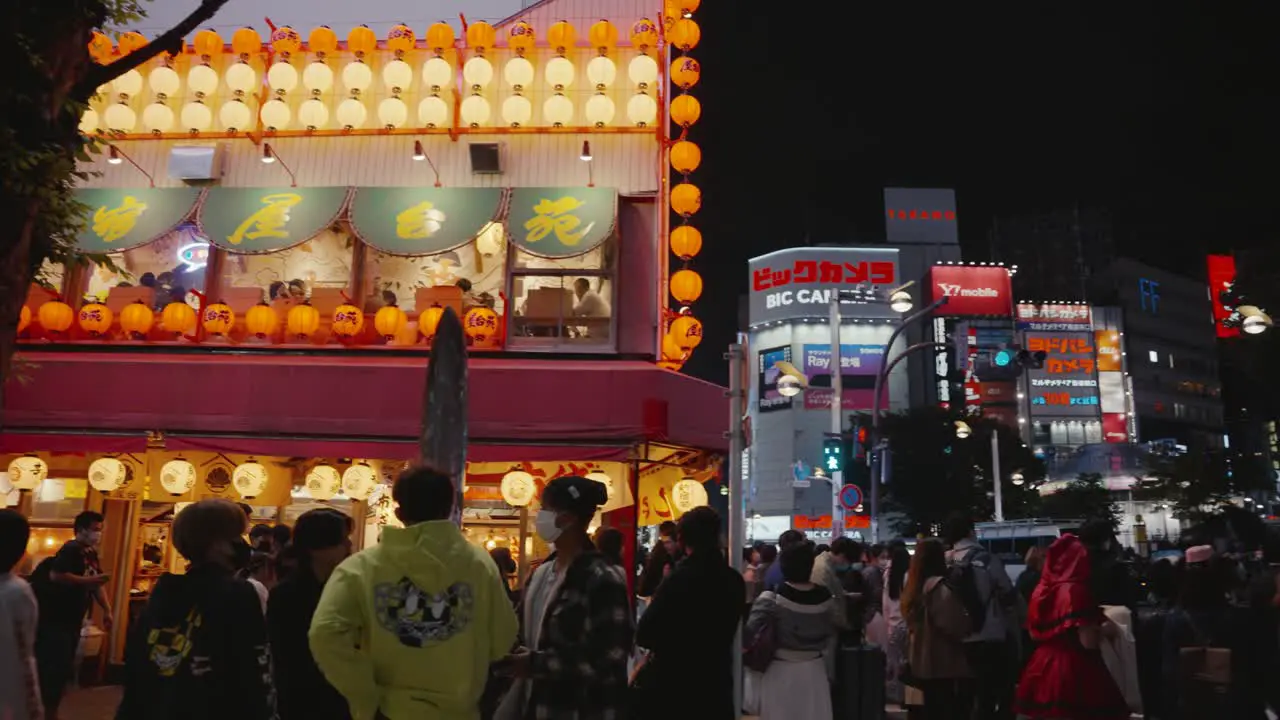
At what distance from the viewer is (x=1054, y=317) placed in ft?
243

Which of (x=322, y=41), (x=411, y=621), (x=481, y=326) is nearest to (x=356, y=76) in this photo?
(x=322, y=41)

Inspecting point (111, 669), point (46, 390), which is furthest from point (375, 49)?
point (111, 669)

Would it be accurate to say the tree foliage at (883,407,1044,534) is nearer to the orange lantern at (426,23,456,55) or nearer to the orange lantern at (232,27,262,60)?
the orange lantern at (426,23,456,55)

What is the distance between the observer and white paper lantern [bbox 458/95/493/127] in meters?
14.1

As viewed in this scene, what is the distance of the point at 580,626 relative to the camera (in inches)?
145

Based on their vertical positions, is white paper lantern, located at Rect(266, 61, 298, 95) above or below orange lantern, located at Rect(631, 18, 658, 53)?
below

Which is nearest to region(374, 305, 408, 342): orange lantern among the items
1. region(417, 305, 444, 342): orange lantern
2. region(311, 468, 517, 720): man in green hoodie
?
region(417, 305, 444, 342): orange lantern

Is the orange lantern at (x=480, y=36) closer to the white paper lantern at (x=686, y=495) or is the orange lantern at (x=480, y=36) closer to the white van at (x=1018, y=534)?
the white paper lantern at (x=686, y=495)

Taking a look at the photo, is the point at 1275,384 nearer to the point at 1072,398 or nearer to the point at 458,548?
the point at 458,548

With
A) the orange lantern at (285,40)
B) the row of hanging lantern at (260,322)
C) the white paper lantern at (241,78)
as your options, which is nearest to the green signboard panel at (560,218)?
the row of hanging lantern at (260,322)

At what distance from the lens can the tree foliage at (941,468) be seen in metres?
49.8

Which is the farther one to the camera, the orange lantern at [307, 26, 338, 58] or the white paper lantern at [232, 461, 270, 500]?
the orange lantern at [307, 26, 338, 58]

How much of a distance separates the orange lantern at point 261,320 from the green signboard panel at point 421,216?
1673 mm

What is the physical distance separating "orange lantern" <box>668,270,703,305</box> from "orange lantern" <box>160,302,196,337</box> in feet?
22.2
